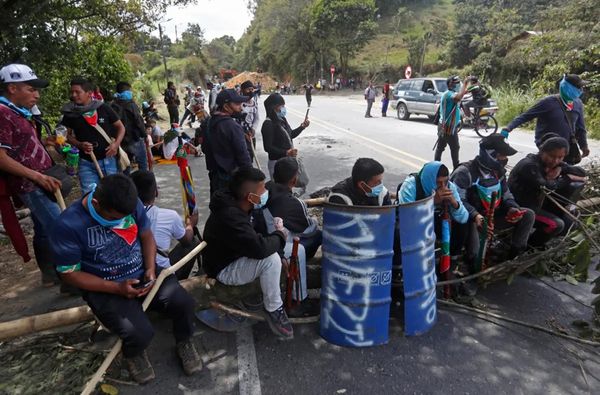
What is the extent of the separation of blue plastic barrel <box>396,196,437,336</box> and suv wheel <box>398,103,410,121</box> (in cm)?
1446

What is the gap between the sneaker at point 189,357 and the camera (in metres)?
2.61

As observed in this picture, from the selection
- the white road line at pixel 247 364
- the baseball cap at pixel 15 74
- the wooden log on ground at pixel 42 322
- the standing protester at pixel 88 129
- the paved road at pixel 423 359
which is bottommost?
the paved road at pixel 423 359

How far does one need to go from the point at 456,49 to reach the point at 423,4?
112 feet

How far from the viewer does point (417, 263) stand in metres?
2.86

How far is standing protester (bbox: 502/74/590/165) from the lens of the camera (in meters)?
4.78

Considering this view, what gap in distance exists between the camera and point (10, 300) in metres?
3.57

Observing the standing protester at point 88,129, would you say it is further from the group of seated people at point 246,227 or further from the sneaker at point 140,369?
the sneaker at point 140,369

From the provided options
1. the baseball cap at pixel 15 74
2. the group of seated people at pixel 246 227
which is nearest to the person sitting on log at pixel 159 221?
the group of seated people at pixel 246 227

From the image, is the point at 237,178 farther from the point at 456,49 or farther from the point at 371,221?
the point at 456,49

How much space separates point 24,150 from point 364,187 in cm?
267

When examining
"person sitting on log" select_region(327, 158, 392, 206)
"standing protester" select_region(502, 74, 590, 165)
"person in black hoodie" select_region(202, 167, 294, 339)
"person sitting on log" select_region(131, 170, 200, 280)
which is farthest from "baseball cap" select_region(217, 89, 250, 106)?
"standing protester" select_region(502, 74, 590, 165)

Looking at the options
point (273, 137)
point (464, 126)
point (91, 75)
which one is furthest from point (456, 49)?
point (273, 137)

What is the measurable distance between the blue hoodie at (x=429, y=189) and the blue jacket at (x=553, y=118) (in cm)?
208

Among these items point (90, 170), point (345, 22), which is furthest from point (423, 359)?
point (345, 22)
